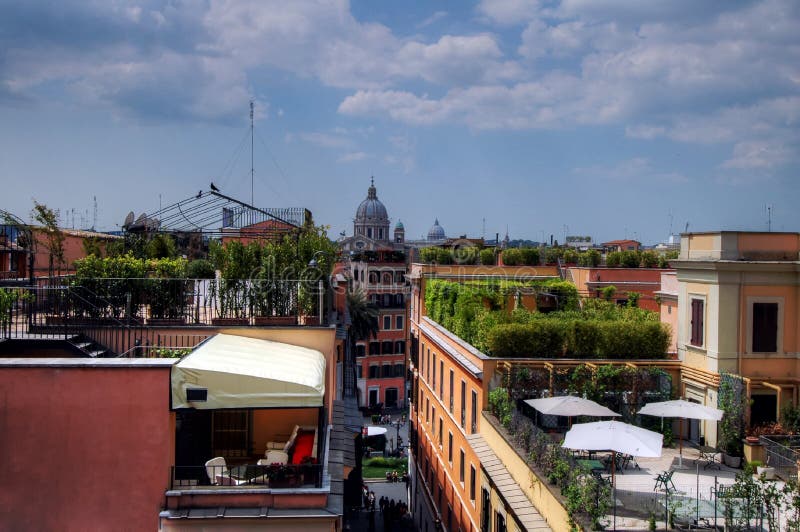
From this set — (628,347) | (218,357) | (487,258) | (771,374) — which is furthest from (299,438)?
(487,258)

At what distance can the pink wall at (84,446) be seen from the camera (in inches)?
369

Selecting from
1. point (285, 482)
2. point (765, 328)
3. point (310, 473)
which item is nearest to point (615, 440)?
point (310, 473)

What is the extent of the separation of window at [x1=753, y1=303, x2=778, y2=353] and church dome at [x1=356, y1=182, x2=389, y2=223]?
521 feet

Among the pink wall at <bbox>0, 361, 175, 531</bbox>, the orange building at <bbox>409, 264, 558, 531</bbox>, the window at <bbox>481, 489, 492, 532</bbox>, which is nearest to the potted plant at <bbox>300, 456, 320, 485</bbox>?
the pink wall at <bbox>0, 361, 175, 531</bbox>

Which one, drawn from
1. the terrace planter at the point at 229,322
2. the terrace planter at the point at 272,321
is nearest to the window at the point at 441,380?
the terrace planter at the point at 272,321

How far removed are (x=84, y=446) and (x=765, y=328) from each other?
15.2 m

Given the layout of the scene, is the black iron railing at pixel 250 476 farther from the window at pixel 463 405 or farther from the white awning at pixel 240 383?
the window at pixel 463 405

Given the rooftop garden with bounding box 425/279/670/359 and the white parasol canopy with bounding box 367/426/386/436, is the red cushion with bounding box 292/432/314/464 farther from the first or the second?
the white parasol canopy with bounding box 367/426/386/436

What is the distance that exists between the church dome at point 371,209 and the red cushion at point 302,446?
163 m

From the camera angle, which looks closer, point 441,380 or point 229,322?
point 229,322

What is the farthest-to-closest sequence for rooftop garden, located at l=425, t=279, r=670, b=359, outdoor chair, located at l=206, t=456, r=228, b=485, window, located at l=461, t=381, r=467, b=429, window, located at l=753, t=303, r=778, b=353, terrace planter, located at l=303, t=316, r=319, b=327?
window, located at l=461, t=381, r=467, b=429
rooftop garden, located at l=425, t=279, r=670, b=359
window, located at l=753, t=303, r=778, b=353
terrace planter, located at l=303, t=316, r=319, b=327
outdoor chair, located at l=206, t=456, r=228, b=485

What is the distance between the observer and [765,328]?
1666 centimetres

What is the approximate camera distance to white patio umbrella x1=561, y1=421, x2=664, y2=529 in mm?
11453

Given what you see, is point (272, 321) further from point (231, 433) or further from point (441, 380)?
point (441, 380)
